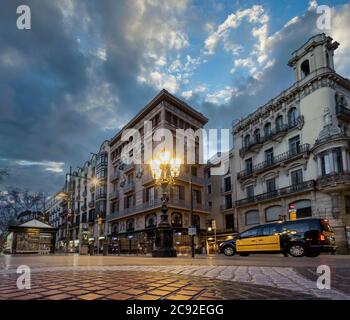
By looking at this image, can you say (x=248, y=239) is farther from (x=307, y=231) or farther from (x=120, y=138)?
(x=120, y=138)

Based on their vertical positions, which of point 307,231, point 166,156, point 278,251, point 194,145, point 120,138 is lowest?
point 278,251

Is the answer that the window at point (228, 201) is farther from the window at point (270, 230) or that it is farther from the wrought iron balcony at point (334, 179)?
the window at point (270, 230)

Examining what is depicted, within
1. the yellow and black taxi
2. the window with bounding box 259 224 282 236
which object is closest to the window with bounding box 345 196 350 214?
the yellow and black taxi

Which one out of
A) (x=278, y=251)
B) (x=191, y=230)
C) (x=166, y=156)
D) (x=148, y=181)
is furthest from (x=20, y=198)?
(x=278, y=251)

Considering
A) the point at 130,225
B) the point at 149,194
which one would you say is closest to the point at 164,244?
the point at 149,194

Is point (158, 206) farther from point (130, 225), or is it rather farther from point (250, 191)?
point (250, 191)

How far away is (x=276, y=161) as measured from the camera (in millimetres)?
30500

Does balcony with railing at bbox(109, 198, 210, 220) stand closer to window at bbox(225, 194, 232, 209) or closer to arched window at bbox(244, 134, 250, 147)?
window at bbox(225, 194, 232, 209)

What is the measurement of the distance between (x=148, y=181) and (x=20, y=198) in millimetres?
17025

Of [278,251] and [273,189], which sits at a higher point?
[273,189]

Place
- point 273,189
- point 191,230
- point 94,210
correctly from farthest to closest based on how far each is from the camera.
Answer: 1. point 94,210
2. point 273,189
3. point 191,230
